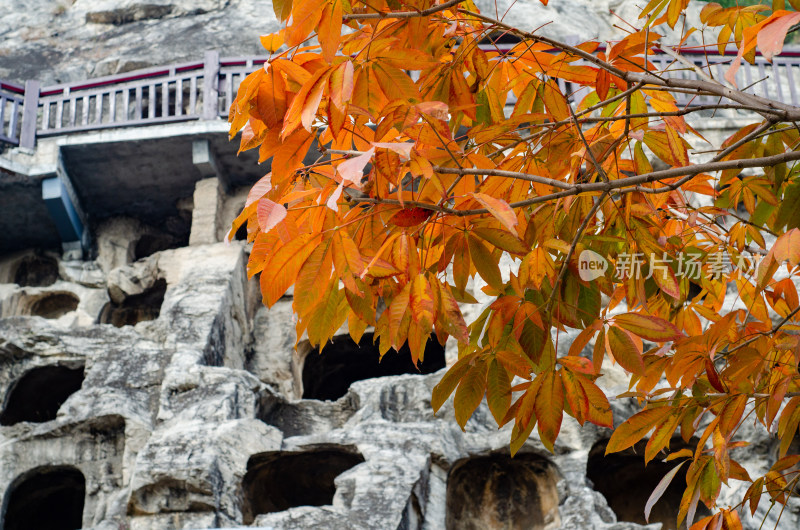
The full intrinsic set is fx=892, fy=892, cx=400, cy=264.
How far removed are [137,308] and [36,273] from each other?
2.12m

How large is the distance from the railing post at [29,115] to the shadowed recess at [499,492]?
8.21 metres

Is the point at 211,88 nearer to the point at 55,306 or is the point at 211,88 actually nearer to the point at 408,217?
the point at 55,306

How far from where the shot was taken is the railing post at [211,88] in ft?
43.9

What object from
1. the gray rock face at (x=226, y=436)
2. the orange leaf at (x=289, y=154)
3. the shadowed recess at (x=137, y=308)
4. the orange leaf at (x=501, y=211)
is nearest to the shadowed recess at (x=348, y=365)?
the gray rock face at (x=226, y=436)

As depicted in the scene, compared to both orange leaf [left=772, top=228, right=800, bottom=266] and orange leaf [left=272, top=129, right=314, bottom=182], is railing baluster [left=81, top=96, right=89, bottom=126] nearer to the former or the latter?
orange leaf [left=272, top=129, right=314, bottom=182]

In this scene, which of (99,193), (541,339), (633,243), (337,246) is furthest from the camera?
(99,193)

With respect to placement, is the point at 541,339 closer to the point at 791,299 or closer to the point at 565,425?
the point at 791,299

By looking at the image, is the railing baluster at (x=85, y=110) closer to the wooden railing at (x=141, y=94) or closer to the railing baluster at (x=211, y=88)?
the wooden railing at (x=141, y=94)

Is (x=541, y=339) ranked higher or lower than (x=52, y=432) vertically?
lower

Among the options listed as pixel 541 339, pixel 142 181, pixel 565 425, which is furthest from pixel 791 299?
pixel 142 181

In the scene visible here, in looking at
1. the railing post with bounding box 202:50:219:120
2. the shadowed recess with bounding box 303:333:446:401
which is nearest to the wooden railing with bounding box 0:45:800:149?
the railing post with bounding box 202:50:219:120

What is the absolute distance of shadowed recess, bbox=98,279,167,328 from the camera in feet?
45.1

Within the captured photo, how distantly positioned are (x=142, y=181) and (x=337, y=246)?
38.7 feet

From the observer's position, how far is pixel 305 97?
10.7 feet
